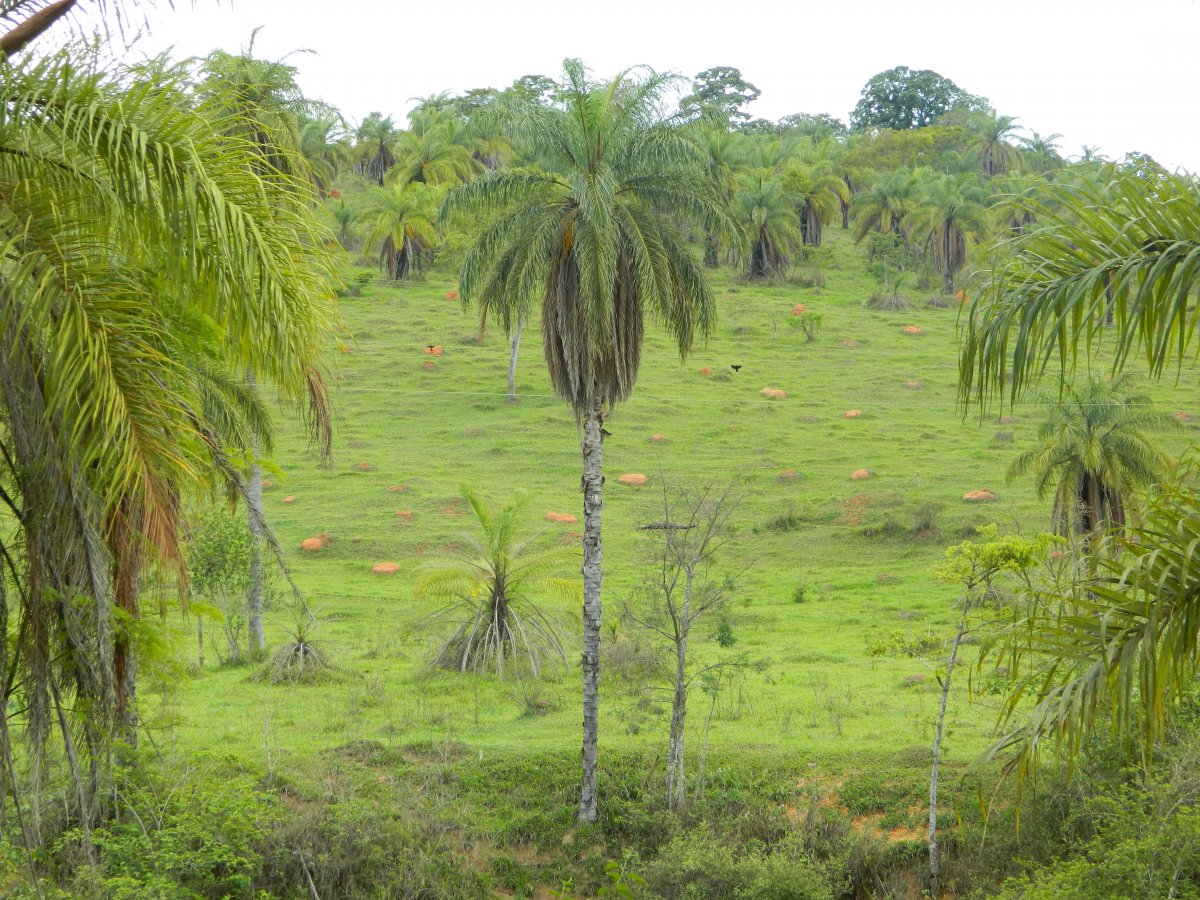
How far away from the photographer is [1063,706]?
4.60 m

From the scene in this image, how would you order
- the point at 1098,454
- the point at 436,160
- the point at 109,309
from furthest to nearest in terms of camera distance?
the point at 436,160 < the point at 1098,454 < the point at 109,309

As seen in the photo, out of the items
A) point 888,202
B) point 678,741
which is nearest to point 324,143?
point 888,202

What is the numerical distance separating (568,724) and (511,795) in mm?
3367

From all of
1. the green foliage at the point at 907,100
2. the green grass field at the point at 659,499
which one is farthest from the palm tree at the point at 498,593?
the green foliage at the point at 907,100

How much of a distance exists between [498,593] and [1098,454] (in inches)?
487

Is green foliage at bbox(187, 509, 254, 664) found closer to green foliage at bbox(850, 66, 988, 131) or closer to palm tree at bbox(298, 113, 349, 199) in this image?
palm tree at bbox(298, 113, 349, 199)

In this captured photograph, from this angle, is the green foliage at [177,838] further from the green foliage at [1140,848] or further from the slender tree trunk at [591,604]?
the green foliage at [1140,848]

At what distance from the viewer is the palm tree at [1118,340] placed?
14.4 ft

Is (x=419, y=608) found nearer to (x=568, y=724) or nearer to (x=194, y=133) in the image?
(x=568, y=724)

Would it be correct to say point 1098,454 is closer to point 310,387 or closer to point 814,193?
point 310,387

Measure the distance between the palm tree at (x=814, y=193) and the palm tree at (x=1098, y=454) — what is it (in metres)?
40.7

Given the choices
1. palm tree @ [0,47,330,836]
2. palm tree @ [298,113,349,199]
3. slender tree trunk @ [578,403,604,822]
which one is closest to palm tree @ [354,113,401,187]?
palm tree @ [298,113,349,199]

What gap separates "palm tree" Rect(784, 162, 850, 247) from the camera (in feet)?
217

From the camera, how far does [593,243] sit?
601 inches
